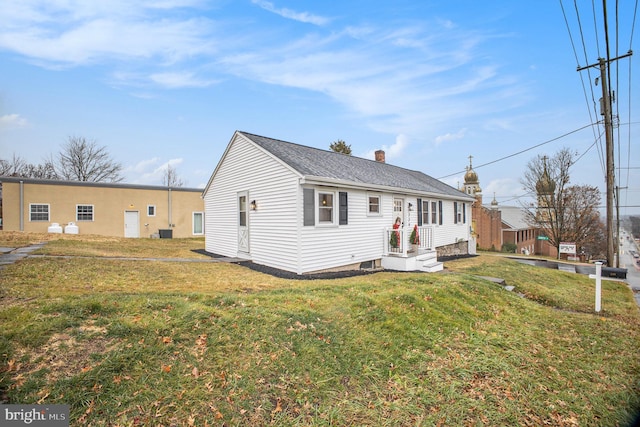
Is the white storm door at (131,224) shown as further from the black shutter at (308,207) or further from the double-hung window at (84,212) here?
the black shutter at (308,207)

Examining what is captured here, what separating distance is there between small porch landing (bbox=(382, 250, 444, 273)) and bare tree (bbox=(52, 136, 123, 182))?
3643 cm

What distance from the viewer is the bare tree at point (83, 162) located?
32844mm

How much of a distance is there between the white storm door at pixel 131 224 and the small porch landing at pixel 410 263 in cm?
1758

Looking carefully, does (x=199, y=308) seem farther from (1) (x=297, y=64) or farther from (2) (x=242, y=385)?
(1) (x=297, y=64)

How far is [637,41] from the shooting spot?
11172mm

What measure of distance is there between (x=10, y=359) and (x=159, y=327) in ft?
4.33

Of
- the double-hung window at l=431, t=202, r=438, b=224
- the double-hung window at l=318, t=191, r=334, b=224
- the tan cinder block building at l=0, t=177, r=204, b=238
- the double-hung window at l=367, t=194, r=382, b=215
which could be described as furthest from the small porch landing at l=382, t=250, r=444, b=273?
the tan cinder block building at l=0, t=177, r=204, b=238

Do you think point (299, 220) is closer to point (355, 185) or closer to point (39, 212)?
point (355, 185)

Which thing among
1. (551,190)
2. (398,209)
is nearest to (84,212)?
(398,209)

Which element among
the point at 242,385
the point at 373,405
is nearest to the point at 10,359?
the point at 242,385

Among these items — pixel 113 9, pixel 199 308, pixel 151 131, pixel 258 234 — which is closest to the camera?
pixel 199 308

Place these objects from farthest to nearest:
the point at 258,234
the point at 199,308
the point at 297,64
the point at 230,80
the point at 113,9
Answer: the point at 230,80 → the point at 297,64 → the point at 258,234 → the point at 113,9 → the point at 199,308

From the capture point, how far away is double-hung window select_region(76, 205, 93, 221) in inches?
721

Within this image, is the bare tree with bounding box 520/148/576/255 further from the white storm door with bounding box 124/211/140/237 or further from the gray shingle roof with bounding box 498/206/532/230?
the white storm door with bounding box 124/211/140/237
